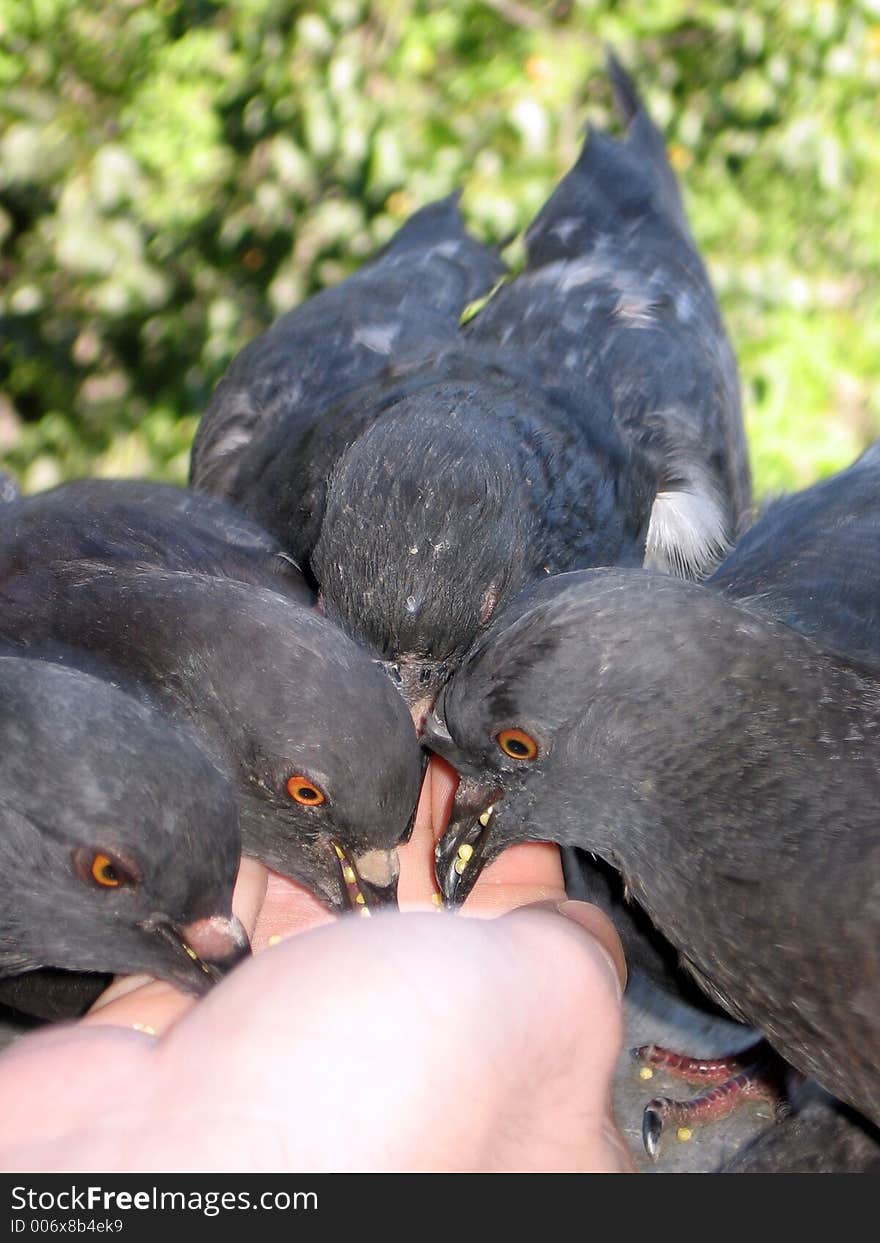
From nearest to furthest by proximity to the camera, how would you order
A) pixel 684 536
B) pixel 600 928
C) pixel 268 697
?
1. pixel 268 697
2. pixel 600 928
3. pixel 684 536

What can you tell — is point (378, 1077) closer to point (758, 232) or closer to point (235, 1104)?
point (235, 1104)

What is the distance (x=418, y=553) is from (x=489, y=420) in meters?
0.63

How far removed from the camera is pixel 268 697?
10.7ft

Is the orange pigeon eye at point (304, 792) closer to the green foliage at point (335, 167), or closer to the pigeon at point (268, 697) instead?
the pigeon at point (268, 697)

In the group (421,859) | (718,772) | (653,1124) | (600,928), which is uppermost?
(718,772)

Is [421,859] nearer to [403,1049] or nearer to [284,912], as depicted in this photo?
[284,912]

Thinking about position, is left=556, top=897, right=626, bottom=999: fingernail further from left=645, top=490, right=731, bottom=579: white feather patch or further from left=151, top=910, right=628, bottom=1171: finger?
left=645, top=490, right=731, bottom=579: white feather patch

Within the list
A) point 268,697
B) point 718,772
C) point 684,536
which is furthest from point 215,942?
point 684,536

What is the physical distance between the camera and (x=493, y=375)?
4.60m

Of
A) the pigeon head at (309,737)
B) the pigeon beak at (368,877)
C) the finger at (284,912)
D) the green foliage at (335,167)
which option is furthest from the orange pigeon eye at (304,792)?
the green foliage at (335,167)

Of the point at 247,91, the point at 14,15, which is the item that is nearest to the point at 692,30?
the point at 247,91

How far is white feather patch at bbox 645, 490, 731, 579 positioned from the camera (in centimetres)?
478

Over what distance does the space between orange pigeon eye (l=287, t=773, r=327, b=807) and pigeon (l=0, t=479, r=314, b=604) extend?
65 cm

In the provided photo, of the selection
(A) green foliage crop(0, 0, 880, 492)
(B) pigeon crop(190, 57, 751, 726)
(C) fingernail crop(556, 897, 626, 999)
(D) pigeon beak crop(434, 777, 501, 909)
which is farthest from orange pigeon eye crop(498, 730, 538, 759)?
(A) green foliage crop(0, 0, 880, 492)
